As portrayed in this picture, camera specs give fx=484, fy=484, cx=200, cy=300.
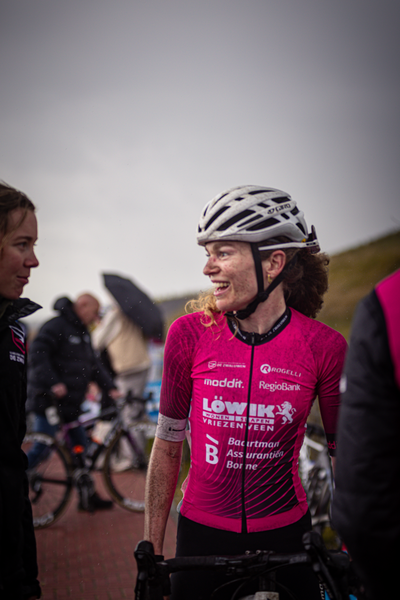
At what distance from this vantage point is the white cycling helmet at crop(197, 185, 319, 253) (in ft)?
5.90

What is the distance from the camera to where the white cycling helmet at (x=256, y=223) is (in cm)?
180

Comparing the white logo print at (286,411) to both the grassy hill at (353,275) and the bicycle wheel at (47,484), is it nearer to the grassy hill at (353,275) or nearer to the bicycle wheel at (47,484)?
the grassy hill at (353,275)

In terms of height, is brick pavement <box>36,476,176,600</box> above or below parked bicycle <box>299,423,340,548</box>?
below

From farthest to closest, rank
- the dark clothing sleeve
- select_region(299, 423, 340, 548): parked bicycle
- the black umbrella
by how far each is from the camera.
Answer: select_region(299, 423, 340, 548): parked bicycle → the black umbrella → the dark clothing sleeve

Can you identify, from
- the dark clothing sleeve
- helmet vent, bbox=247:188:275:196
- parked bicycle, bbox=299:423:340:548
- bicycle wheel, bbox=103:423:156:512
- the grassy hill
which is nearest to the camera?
the dark clothing sleeve

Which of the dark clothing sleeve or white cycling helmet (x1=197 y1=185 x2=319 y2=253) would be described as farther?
white cycling helmet (x1=197 y1=185 x2=319 y2=253)

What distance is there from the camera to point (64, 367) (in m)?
4.83

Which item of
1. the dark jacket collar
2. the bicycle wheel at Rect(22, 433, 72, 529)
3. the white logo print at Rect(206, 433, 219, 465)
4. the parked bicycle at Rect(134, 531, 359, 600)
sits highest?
the dark jacket collar

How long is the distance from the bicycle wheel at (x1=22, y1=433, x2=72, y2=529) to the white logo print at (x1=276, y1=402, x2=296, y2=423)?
13.0 feet

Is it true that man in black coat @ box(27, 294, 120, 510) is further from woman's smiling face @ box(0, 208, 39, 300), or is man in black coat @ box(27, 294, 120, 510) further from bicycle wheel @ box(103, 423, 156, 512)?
woman's smiling face @ box(0, 208, 39, 300)

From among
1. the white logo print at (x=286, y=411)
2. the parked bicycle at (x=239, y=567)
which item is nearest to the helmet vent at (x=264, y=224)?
the white logo print at (x=286, y=411)

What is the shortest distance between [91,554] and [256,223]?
143 inches

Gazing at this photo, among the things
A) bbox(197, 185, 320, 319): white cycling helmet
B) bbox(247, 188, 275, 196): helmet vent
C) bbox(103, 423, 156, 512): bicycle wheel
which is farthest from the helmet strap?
bbox(103, 423, 156, 512): bicycle wheel

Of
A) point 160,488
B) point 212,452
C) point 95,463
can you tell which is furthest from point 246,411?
point 95,463
